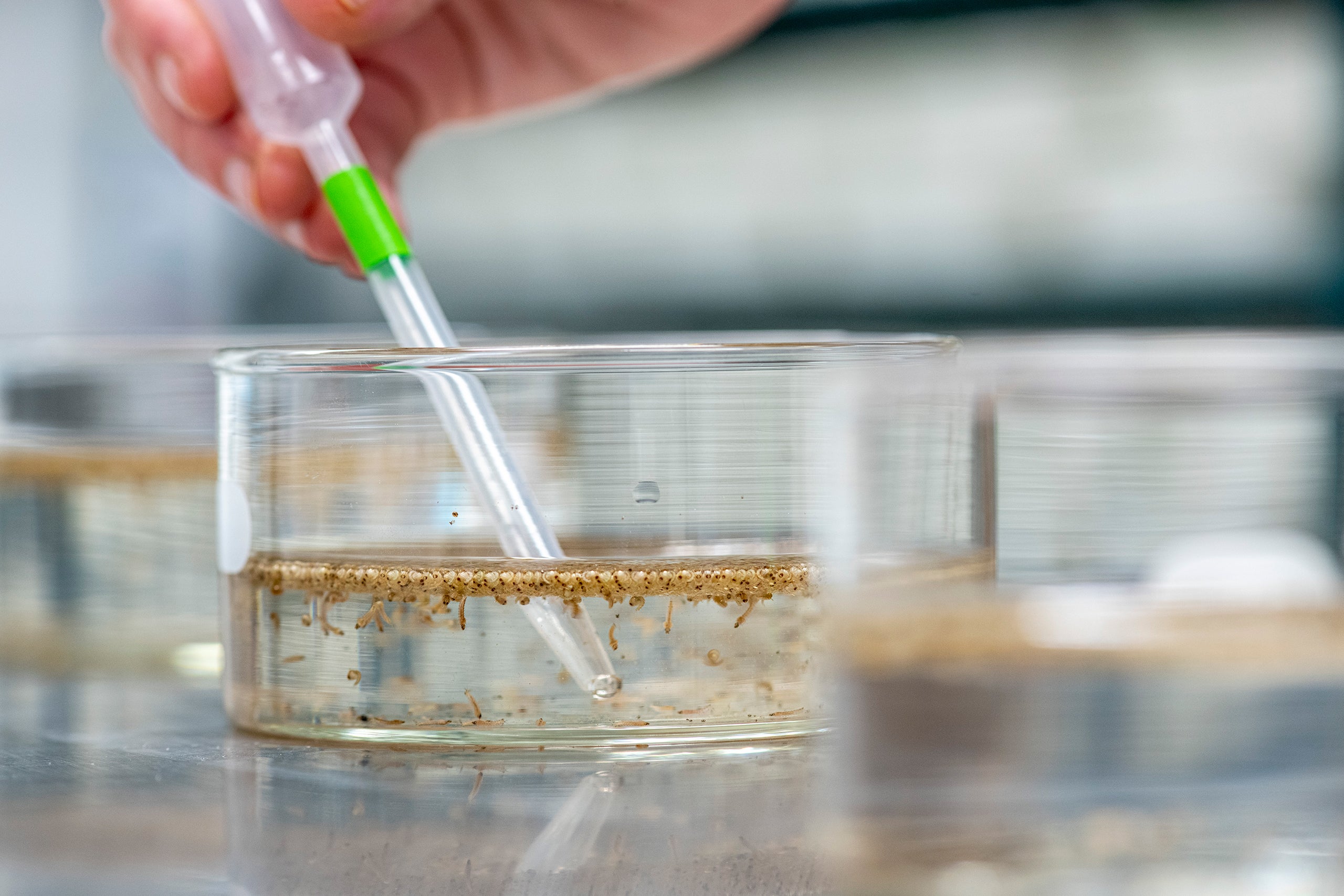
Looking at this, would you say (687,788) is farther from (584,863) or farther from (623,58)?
(623,58)

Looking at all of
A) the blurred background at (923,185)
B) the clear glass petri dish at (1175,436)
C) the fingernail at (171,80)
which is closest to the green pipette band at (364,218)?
the fingernail at (171,80)

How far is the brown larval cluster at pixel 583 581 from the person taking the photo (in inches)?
11.8

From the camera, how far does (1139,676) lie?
0.61ft

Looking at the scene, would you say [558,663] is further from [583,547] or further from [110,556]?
[110,556]

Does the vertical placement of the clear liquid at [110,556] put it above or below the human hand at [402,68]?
below

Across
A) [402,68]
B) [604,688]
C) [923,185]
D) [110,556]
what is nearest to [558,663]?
[604,688]

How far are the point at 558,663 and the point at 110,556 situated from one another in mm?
255

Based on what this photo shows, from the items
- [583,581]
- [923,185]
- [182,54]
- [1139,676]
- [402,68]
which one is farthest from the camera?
[923,185]

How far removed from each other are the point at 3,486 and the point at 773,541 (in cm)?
33

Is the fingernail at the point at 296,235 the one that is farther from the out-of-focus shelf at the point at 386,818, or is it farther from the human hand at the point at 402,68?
the out-of-focus shelf at the point at 386,818

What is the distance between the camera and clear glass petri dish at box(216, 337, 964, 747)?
30 centimetres

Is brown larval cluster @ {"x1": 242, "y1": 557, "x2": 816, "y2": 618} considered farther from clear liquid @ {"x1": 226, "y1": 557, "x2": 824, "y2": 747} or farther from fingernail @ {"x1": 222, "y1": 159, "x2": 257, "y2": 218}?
fingernail @ {"x1": 222, "y1": 159, "x2": 257, "y2": 218}

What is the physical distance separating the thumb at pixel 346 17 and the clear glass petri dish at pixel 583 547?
0.12 m

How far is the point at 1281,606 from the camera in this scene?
182 millimetres
